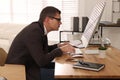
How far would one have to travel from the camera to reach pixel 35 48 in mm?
2061

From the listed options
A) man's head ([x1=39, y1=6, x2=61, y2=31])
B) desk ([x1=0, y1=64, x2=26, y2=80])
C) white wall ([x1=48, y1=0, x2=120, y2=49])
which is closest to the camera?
desk ([x1=0, y1=64, x2=26, y2=80])

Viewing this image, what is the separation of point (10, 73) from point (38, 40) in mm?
375

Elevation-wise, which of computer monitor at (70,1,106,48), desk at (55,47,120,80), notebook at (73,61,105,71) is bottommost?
desk at (55,47,120,80)

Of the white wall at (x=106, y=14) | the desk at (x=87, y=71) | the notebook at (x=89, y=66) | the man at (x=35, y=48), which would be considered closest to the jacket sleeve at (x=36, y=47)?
the man at (x=35, y=48)

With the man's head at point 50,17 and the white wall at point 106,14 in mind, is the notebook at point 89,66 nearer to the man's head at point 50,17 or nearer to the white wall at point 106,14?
the man's head at point 50,17

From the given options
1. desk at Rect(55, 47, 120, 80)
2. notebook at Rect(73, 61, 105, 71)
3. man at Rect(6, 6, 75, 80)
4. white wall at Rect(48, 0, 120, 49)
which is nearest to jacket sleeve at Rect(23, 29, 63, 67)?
man at Rect(6, 6, 75, 80)

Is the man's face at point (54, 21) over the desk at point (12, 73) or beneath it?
over

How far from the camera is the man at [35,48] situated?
208 cm

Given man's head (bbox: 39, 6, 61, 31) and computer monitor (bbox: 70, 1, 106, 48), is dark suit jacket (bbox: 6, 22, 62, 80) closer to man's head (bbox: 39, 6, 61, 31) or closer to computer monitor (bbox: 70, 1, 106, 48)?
man's head (bbox: 39, 6, 61, 31)

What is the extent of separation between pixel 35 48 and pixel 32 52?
0.05 meters

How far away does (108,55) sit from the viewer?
7.63 ft

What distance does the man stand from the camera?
2.08 m

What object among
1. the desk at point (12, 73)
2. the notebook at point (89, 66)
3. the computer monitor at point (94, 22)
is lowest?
the desk at point (12, 73)

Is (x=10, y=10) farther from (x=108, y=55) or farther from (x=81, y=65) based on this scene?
(x=81, y=65)
